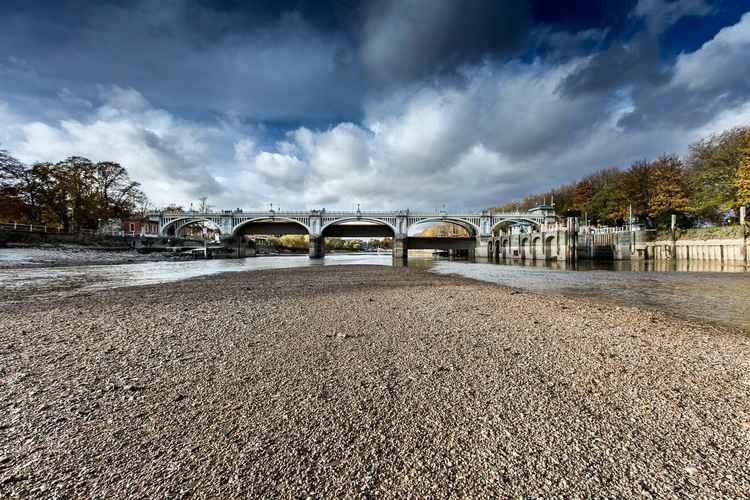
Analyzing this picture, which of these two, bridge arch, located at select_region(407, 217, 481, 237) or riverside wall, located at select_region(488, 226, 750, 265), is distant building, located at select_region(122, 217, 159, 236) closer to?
bridge arch, located at select_region(407, 217, 481, 237)

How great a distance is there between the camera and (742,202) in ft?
103

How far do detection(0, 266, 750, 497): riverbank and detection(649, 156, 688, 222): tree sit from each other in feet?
173

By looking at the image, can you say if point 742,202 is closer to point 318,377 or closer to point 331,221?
point 318,377

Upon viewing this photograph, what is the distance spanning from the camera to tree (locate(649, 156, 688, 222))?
137 ft


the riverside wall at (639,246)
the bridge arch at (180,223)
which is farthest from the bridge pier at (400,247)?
the bridge arch at (180,223)

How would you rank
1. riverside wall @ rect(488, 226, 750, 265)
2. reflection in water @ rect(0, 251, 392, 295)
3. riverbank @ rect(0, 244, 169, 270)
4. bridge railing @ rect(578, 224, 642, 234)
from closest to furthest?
reflection in water @ rect(0, 251, 392, 295) < riverbank @ rect(0, 244, 169, 270) < riverside wall @ rect(488, 226, 750, 265) < bridge railing @ rect(578, 224, 642, 234)

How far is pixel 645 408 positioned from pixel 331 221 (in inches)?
2438

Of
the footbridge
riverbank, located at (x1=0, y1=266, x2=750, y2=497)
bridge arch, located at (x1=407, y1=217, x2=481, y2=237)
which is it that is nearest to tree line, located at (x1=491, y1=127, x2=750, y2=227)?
the footbridge

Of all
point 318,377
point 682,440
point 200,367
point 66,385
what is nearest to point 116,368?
point 66,385

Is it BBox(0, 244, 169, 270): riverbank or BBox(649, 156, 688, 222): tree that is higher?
BBox(649, 156, 688, 222): tree

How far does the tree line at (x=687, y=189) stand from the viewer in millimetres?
33719

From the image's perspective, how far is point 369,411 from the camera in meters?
2.32

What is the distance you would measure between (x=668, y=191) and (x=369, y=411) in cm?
5913

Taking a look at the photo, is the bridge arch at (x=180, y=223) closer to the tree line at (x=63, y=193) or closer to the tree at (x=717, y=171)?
the tree line at (x=63, y=193)
